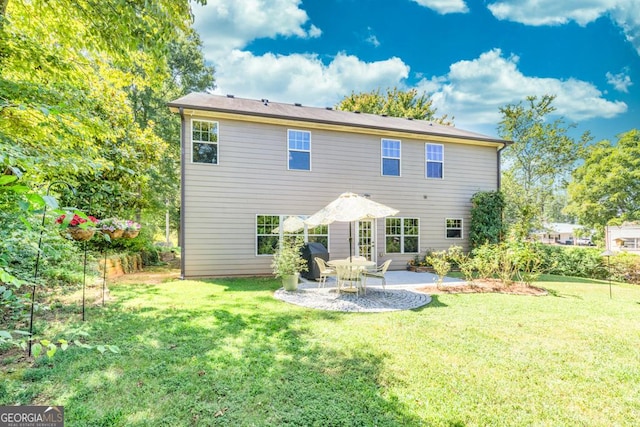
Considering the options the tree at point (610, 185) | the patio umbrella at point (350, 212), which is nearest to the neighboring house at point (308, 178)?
the patio umbrella at point (350, 212)

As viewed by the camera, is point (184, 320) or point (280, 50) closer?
point (184, 320)

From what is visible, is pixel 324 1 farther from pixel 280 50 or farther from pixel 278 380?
pixel 278 380

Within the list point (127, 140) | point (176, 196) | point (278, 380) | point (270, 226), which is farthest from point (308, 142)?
point (176, 196)

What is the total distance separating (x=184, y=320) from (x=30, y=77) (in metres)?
4.69

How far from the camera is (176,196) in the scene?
16.9 metres

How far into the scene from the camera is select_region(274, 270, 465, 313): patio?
Result: 619 cm

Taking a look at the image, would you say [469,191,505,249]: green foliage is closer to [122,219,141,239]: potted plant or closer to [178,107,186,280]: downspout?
[178,107,186,280]: downspout

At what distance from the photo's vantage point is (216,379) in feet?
10.3

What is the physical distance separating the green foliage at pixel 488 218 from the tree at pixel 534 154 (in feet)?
28.1

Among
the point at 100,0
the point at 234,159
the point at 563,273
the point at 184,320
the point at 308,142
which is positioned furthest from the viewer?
the point at 563,273

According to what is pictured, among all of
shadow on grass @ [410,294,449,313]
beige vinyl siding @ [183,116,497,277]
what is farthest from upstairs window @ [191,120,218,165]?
shadow on grass @ [410,294,449,313]

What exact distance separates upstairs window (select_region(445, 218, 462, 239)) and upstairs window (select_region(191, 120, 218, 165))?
985 centimetres

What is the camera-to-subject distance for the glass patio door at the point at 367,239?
37.3ft

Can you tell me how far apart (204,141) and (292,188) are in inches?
133
